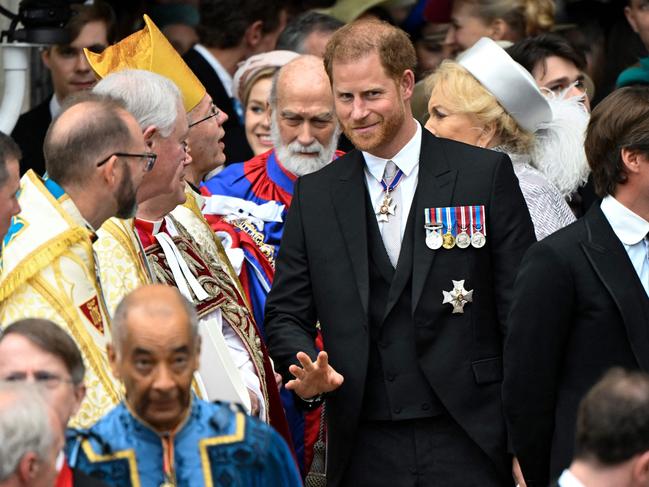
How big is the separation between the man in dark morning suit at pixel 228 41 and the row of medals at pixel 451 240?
3233mm

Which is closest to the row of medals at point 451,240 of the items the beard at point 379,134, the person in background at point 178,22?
the beard at point 379,134

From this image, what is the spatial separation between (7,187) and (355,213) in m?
1.34

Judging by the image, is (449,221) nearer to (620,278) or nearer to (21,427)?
(620,278)

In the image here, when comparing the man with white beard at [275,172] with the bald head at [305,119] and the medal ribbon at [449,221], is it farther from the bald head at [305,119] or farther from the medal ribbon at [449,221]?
the medal ribbon at [449,221]

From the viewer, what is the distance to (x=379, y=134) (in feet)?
20.1

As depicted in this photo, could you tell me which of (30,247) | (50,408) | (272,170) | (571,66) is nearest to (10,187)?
(30,247)

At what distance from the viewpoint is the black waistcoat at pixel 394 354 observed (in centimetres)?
595

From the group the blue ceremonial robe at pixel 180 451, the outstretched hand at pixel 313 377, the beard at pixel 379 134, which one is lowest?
the blue ceremonial robe at pixel 180 451

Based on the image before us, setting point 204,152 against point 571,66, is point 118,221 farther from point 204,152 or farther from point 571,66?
point 571,66

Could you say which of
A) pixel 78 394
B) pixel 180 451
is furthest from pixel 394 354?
pixel 78 394

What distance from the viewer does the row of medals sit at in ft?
19.6

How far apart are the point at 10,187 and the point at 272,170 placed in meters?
2.41

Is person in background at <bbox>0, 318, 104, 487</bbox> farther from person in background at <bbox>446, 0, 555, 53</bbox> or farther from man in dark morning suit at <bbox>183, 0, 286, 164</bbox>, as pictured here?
person in background at <bbox>446, 0, 555, 53</bbox>

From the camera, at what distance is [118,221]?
6051 mm
